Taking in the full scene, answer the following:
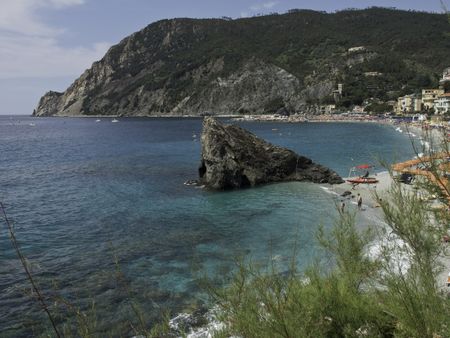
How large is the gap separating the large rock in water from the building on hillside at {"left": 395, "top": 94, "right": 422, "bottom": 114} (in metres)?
104

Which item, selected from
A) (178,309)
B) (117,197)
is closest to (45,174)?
(117,197)

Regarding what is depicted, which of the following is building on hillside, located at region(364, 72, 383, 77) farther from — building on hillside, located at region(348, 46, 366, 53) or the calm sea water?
the calm sea water

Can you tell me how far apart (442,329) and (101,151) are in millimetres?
68403

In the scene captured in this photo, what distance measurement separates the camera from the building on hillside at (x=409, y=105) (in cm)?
12988

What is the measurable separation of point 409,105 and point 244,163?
115 meters

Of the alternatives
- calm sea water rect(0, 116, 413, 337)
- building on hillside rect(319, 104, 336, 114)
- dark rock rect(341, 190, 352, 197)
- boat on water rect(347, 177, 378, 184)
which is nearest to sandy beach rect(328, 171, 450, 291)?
dark rock rect(341, 190, 352, 197)

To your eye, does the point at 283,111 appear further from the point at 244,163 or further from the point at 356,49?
the point at 244,163

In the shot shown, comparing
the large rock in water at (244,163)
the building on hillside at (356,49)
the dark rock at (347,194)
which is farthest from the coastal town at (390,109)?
the dark rock at (347,194)

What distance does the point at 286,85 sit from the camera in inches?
7392

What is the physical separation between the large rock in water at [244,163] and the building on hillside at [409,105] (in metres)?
104

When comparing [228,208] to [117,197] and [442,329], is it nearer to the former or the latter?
[117,197]

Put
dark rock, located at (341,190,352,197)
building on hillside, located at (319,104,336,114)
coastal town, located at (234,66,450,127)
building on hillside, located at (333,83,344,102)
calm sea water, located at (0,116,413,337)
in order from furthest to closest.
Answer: building on hillside, located at (333,83,344,102) → building on hillside, located at (319,104,336,114) → coastal town, located at (234,66,450,127) → dark rock, located at (341,190,352,197) → calm sea water, located at (0,116,413,337)

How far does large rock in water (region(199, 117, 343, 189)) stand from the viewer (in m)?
36.3

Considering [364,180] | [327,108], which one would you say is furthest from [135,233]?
[327,108]
